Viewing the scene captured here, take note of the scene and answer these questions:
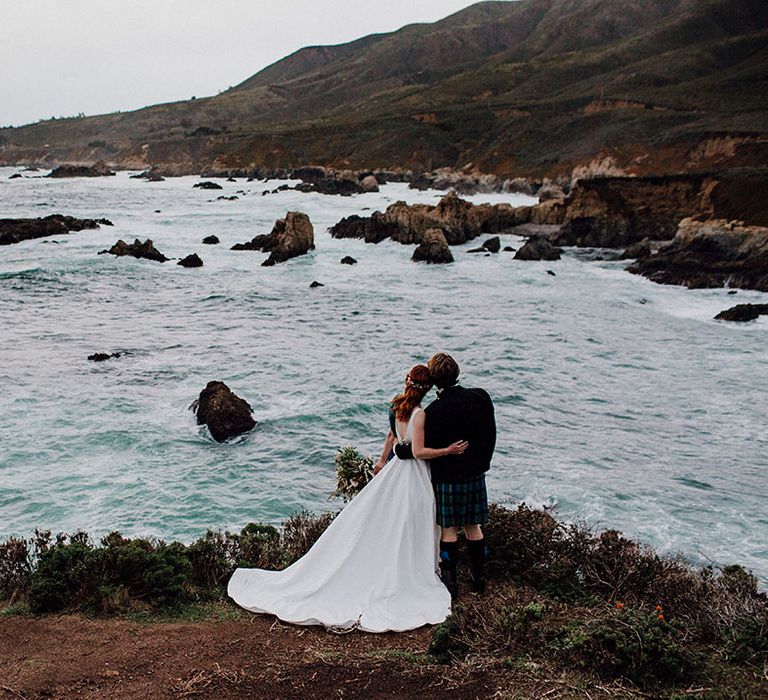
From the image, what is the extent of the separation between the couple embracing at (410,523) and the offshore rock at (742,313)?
69.8 feet

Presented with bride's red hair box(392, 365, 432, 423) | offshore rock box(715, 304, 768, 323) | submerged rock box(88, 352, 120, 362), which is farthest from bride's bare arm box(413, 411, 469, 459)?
offshore rock box(715, 304, 768, 323)

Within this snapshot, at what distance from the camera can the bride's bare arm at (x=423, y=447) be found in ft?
19.9

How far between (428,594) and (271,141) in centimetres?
13414

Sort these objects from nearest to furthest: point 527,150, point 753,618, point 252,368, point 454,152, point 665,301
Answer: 1. point 753,618
2. point 252,368
3. point 665,301
4. point 527,150
5. point 454,152

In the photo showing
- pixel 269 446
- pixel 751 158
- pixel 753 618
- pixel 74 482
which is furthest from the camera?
pixel 751 158

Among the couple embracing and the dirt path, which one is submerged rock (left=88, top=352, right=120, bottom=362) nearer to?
the dirt path

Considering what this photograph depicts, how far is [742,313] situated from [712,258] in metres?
9.80

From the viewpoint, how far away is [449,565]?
6.46 meters

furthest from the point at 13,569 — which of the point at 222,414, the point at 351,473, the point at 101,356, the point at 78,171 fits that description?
the point at 78,171

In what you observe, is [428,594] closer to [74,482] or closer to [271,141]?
[74,482]

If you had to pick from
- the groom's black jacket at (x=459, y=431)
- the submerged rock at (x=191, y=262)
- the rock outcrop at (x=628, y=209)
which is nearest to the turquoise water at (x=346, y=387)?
the submerged rock at (x=191, y=262)

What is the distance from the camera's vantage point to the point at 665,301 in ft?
92.9

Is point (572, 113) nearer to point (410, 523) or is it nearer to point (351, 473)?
point (351, 473)

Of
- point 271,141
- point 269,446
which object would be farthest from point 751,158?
point 271,141
